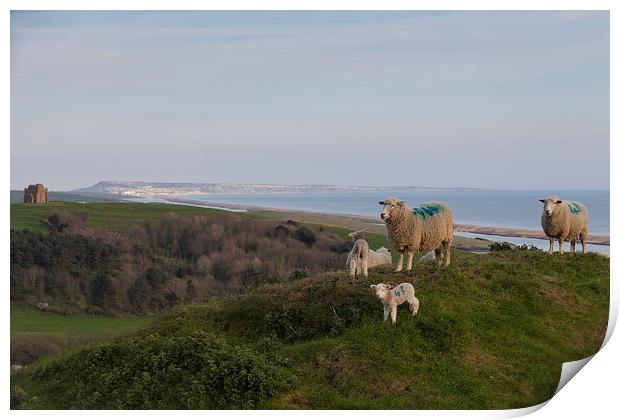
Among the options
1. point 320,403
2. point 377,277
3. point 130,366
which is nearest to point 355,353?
point 320,403

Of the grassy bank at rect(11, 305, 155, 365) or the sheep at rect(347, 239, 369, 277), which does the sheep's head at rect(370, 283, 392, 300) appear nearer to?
the sheep at rect(347, 239, 369, 277)

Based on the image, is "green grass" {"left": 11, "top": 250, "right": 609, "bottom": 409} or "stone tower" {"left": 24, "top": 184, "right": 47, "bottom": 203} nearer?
"green grass" {"left": 11, "top": 250, "right": 609, "bottom": 409}

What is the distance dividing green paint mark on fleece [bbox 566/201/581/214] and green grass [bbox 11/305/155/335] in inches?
551

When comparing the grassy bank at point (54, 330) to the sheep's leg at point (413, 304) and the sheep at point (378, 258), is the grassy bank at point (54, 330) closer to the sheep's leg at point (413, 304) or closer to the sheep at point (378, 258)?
the sheep at point (378, 258)

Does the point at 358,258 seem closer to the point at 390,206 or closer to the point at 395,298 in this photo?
the point at 390,206

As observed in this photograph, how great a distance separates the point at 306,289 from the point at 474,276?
4218 mm

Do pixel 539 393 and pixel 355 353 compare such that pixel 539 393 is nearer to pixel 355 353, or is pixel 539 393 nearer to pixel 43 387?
pixel 355 353

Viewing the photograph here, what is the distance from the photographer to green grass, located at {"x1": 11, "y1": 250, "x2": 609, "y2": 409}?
11930 mm

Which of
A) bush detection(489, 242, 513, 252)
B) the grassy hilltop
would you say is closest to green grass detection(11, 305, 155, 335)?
the grassy hilltop

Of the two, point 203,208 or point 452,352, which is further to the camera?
point 203,208

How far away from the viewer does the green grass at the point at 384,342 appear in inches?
470

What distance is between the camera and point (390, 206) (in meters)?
15.5

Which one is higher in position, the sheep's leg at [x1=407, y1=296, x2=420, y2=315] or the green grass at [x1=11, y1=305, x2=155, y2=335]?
the sheep's leg at [x1=407, y1=296, x2=420, y2=315]
